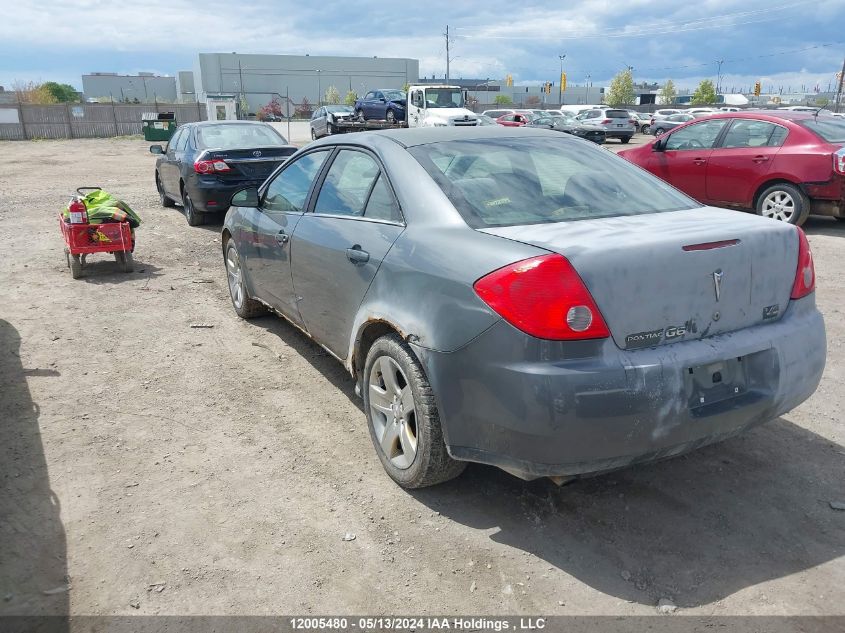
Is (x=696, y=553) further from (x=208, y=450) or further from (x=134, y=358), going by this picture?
(x=134, y=358)

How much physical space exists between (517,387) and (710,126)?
906cm

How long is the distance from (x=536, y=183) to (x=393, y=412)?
4.41 ft

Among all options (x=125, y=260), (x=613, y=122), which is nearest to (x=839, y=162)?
(x=125, y=260)

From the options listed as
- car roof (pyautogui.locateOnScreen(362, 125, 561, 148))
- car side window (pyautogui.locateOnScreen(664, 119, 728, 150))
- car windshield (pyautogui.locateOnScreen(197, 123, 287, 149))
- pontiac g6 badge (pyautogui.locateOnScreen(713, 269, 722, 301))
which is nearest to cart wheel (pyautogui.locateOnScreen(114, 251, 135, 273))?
car windshield (pyautogui.locateOnScreen(197, 123, 287, 149))

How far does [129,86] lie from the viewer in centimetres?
11438

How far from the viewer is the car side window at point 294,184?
4535mm

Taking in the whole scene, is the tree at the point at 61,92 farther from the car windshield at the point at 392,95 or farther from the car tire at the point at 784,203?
the car tire at the point at 784,203

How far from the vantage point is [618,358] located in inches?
103

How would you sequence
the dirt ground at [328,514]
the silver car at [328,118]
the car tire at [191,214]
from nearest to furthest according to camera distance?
the dirt ground at [328,514], the car tire at [191,214], the silver car at [328,118]

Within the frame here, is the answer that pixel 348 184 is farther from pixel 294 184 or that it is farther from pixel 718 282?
pixel 718 282

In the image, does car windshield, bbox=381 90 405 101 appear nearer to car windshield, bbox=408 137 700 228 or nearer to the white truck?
the white truck

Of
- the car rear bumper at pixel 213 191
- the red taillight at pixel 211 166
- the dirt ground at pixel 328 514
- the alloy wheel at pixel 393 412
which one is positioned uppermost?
the red taillight at pixel 211 166

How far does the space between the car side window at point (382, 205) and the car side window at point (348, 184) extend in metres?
0.06

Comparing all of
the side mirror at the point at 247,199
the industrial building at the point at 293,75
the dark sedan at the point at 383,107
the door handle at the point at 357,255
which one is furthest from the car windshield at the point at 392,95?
the industrial building at the point at 293,75
